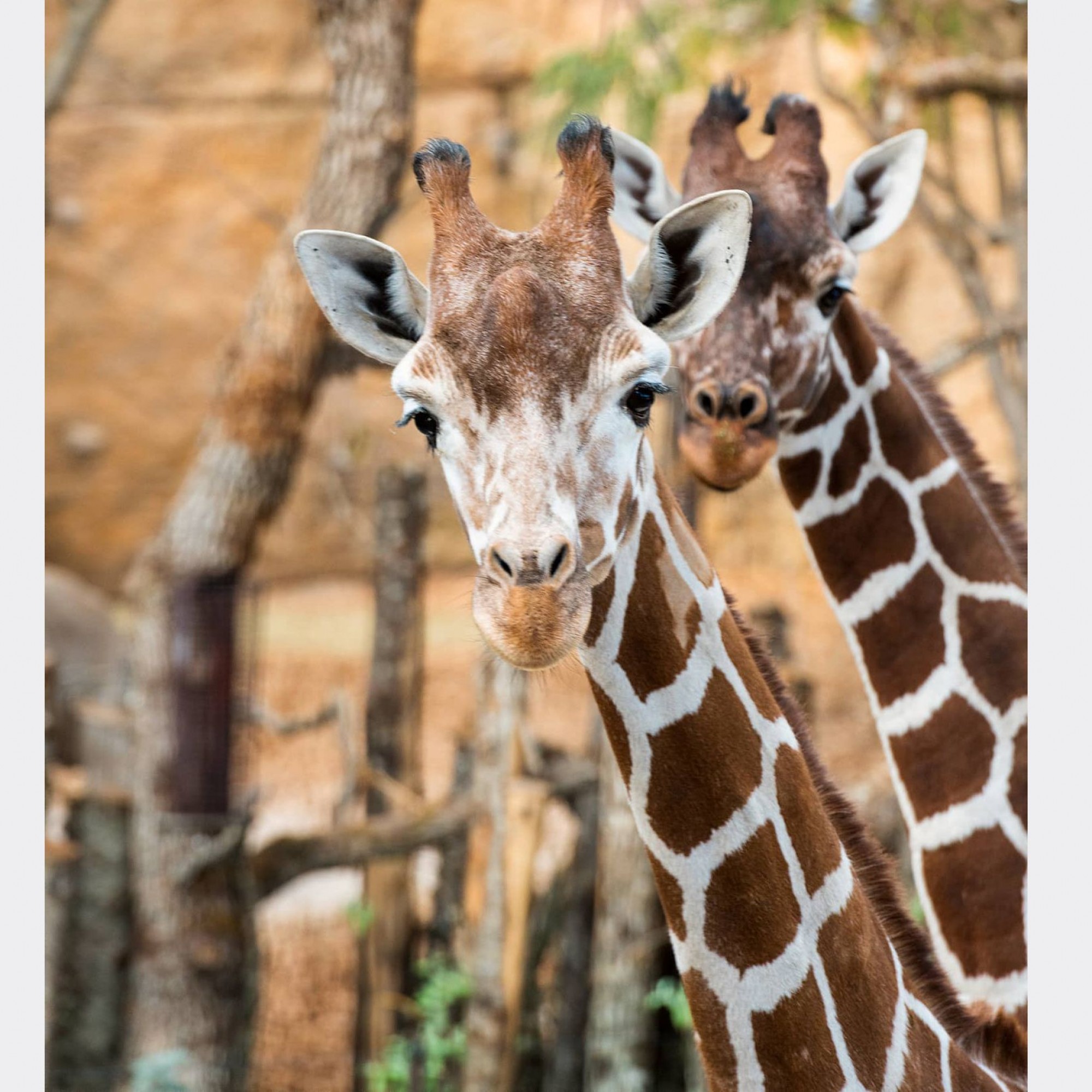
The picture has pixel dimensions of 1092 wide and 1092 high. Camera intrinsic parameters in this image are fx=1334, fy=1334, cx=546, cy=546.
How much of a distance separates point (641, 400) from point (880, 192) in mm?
930

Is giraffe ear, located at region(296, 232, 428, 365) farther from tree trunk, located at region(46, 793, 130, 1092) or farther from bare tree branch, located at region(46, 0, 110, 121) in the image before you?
bare tree branch, located at region(46, 0, 110, 121)

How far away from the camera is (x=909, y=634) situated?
178cm

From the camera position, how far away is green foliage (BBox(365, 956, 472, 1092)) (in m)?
3.04

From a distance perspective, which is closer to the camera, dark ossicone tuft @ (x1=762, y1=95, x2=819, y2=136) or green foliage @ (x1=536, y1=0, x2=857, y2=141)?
dark ossicone tuft @ (x1=762, y1=95, x2=819, y2=136)

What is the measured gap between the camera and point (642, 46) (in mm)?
3537

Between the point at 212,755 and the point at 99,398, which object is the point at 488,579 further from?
the point at 99,398

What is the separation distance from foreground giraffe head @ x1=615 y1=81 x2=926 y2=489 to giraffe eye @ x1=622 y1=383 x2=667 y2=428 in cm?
51

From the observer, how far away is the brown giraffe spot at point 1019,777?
5.71ft

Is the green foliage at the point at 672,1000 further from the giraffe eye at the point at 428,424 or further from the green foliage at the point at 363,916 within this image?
the giraffe eye at the point at 428,424

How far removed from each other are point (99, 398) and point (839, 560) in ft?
16.3

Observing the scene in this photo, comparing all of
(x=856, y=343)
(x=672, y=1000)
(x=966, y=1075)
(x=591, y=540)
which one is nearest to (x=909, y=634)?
(x=856, y=343)

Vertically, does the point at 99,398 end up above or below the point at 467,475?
above

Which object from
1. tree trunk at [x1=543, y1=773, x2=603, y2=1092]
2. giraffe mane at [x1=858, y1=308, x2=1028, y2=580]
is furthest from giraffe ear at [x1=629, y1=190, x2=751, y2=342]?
tree trunk at [x1=543, y1=773, x2=603, y2=1092]

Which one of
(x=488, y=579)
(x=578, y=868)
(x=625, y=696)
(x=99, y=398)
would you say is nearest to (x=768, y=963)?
(x=625, y=696)
